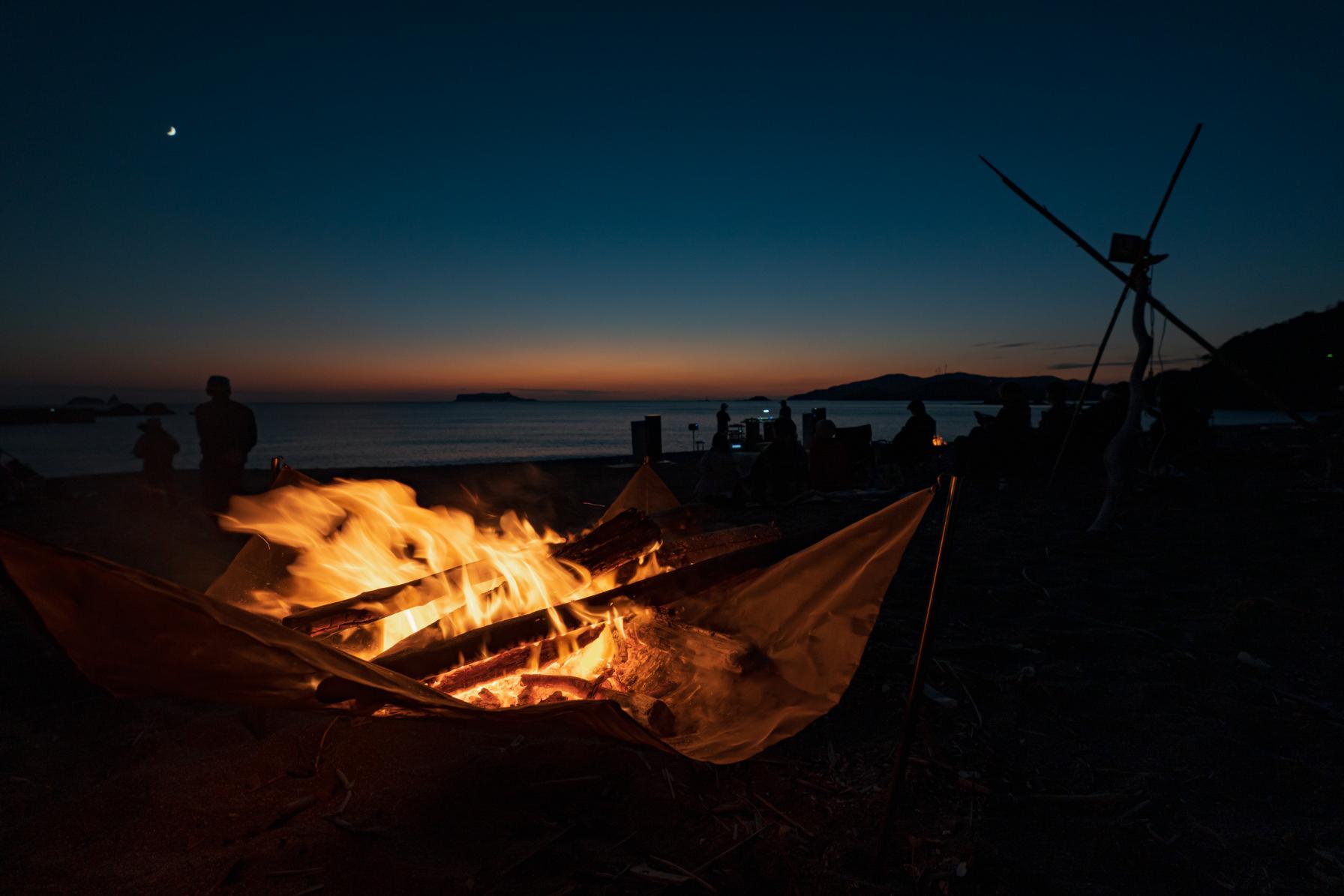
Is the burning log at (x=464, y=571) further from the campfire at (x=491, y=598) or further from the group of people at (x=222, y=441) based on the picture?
the group of people at (x=222, y=441)

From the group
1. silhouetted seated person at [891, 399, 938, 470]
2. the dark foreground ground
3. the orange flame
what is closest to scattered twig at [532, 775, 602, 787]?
the dark foreground ground

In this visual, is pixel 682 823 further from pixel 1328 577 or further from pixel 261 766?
pixel 1328 577

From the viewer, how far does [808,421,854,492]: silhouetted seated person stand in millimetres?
9898

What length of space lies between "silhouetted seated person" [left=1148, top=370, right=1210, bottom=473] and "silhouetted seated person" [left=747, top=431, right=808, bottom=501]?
6.23 m

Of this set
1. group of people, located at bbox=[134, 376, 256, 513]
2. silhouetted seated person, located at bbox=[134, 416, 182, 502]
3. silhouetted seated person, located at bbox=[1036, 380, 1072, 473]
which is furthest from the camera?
silhouetted seated person, located at bbox=[134, 416, 182, 502]

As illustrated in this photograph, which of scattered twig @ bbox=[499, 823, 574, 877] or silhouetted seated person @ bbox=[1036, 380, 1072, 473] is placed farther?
silhouetted seated person @ bbox=[1036, 380, 1072, 473]

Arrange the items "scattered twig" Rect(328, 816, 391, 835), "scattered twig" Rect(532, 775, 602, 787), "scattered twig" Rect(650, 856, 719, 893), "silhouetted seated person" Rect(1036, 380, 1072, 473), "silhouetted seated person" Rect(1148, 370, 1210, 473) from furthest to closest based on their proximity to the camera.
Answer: "silhouetted seated person" Rect(1148, 370, 1210, 473), "silhouetted seated person" Rect(1036, 380, 1072, 473), "scattered twig" Rect(532, 775, 602, 787), "scattered twig" Rect(328, 816, 391, 835), "scattered twig" Rect(650, 856, 719, 893)

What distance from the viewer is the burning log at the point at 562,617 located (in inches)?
93.2

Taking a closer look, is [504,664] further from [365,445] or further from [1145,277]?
[365,445]

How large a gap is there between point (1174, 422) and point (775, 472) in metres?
7.44

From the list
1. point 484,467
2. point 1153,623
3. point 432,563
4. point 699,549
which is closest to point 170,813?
point 432,563

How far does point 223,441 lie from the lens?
6844 mm

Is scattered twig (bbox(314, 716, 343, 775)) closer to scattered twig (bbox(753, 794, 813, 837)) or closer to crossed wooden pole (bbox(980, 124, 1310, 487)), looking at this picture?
scattered twig (bbox(753, 794, 813, 837))

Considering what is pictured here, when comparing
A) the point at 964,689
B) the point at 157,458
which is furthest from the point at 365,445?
the point at 964,689
